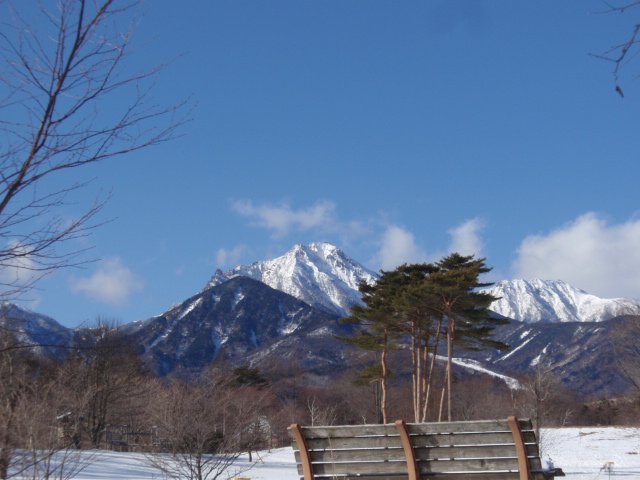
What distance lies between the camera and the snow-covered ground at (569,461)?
15422mm

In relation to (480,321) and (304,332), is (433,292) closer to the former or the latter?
(480,321)

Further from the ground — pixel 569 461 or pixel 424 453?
pixel 424 453

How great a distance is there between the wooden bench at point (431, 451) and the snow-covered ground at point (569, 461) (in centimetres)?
358

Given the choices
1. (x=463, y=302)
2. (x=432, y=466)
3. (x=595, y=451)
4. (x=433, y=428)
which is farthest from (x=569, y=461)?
(x=433, y=428)

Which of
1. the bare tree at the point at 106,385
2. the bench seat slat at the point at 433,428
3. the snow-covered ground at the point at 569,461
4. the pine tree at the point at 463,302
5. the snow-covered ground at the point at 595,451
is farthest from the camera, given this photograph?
the bare tree at the point at 106,385

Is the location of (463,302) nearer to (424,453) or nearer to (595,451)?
(595,451)

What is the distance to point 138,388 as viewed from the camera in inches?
1321

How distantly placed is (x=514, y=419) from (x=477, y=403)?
39.4 meters

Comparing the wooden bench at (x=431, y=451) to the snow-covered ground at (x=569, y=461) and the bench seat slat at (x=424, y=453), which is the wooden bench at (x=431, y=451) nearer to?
the bench seat slat at (x=424, y=453)

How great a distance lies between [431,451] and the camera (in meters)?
4.60

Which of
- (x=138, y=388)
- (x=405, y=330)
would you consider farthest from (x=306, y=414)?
(x=405, y=330)

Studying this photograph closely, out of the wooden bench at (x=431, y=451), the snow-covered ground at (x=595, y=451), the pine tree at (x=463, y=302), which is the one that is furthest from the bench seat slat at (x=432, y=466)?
the pine tree at (x=463, y=302)

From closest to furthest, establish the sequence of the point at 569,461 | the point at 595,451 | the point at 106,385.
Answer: the point at 569,461, the point at 595,451, the point at 106,385

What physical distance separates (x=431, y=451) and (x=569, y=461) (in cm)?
2010
